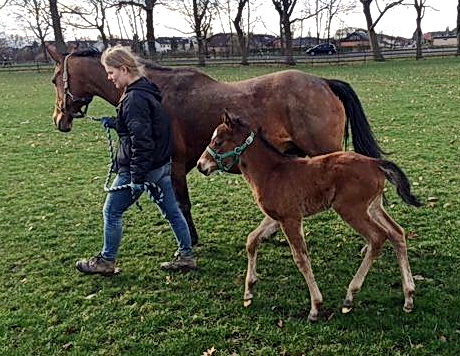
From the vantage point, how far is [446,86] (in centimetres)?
1880

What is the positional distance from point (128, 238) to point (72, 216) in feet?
4.22

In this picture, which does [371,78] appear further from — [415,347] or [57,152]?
[415,347]

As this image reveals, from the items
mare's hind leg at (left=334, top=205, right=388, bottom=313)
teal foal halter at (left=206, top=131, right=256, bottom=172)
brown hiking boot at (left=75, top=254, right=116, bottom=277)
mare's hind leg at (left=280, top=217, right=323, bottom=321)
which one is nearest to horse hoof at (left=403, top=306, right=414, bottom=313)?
mare's hind leg at (left=334, top=205, right=388, bottom=313)

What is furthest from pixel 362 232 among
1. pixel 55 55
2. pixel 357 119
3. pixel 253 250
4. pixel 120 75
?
pixel 55 55

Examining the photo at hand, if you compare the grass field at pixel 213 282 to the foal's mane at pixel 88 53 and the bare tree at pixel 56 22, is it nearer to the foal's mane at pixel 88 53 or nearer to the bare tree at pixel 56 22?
the foal's mane at pixel 88 53

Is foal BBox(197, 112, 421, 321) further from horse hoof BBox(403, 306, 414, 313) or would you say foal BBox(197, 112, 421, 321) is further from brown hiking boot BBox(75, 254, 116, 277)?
brown hiking boot BBox(75, 254, 116, 277)

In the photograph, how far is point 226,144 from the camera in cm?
426

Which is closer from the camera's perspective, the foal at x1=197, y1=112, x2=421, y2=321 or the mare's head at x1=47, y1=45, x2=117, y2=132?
the foal at x1=197, y1=112, x2=421, y2=321

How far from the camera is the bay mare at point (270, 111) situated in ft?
17.8

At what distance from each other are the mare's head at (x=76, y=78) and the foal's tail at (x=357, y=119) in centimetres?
260

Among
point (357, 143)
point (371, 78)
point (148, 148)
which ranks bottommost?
point (371, 78)

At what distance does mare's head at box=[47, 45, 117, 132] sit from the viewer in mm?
5910

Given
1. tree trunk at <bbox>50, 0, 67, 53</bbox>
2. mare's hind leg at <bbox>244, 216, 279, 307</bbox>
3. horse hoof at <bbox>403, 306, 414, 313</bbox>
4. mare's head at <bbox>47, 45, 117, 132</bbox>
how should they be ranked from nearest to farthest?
horse hoof at <bbox>403, 306, 414, 313</bbox> → mare's hind leg at <bbox>244, 216, 279, 307</bbox> → mare's head at <bbox>47, 45, 117, 132</bbox> → tree trunk at <bbox>50, 0, 67, 53</bbox>

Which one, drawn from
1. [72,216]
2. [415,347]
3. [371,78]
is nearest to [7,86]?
[371,78]
